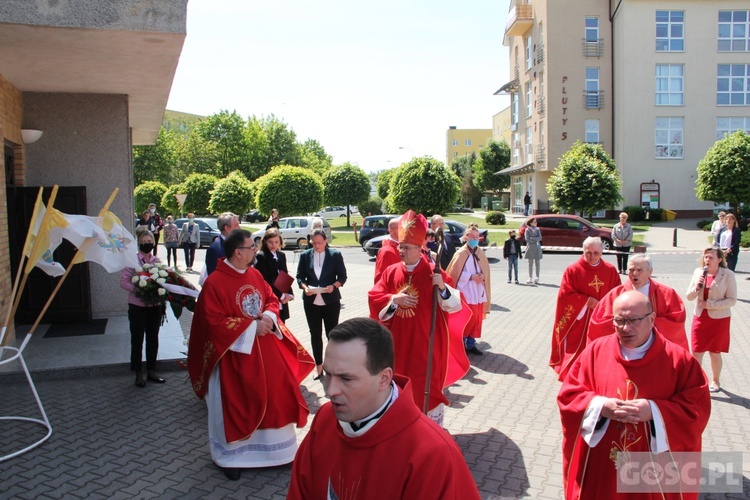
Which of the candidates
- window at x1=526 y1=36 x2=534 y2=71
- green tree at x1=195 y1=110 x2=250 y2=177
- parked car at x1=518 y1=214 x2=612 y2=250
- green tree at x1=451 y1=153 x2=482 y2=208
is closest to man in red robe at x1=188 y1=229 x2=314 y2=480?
parked car at x1=518 y1=214 x2=612 y2=250

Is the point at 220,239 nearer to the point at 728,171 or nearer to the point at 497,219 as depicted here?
the point at 728,171

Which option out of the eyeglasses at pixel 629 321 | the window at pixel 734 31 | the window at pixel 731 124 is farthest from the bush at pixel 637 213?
the eyeglasses at pixel 629 321

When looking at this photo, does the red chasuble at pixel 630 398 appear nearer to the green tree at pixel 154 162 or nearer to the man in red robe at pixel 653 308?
the man in red robe at pixel 653 308

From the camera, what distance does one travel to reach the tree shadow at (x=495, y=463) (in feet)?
17.1

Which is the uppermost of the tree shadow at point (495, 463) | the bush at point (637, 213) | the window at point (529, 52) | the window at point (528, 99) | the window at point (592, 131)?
the window at point (529, 52)

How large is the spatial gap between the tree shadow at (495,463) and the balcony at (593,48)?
41415 millimetres

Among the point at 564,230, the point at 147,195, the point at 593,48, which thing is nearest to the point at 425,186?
the point at 564,230

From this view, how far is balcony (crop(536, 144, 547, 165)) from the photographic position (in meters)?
45.8

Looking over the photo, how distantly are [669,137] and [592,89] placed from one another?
19.2 feet

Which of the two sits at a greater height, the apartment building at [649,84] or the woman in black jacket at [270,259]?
the apartment building at [649,84]

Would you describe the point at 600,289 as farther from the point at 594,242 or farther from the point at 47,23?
the point at 47,23

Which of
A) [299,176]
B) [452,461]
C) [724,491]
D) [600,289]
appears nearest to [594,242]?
[600,289]

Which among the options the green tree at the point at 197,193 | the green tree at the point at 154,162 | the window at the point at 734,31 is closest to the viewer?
the window at the point at 734,31

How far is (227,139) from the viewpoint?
7194 centimetres
